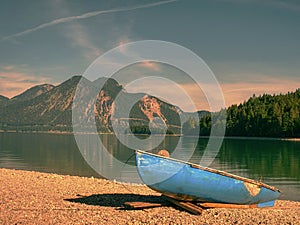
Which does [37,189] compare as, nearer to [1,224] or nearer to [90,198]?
[90,198]

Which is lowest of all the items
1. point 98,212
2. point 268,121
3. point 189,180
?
point 98,212

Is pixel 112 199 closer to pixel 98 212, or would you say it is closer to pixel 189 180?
pixel 98 212

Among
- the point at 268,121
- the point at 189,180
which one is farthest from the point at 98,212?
the point at 268,121

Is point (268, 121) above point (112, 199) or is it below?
above

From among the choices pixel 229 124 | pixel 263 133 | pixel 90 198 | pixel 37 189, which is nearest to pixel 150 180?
pixel 90 198

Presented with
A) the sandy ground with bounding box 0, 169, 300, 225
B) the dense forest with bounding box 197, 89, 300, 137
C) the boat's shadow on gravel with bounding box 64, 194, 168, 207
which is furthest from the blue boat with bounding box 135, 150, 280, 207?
the dense forest with bounding box 197, 89, 300, 137

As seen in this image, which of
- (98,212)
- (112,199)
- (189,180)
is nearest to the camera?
(189,180)

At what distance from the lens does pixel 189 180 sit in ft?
52.5

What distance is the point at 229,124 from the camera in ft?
646

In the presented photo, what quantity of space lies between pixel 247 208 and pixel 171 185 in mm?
4235

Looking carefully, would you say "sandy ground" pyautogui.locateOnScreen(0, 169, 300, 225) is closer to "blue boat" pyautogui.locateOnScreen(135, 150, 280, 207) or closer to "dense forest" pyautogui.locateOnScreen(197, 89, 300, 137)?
"blue boat" pyautogui.locateOnScreen(135, 150, 280, 207)

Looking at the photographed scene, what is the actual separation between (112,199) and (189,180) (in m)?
5.47

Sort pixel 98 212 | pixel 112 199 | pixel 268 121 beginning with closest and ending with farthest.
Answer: pixel 98 212
pixel 112 199
pixel 268 121

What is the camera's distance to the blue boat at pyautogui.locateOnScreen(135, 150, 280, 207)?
15875mm
